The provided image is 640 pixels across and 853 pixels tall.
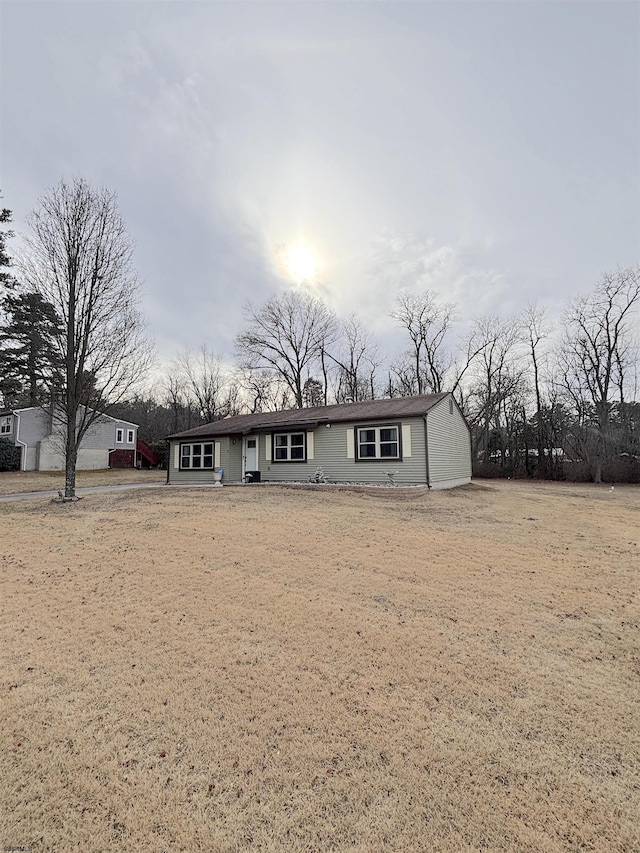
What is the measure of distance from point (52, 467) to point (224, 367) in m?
17.2

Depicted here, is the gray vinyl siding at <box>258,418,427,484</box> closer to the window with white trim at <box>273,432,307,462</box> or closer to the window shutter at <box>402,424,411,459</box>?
the window shutter at <box>402,424,411,459</box>

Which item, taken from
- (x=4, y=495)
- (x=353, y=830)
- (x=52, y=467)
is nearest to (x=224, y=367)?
(x=52, y=467)

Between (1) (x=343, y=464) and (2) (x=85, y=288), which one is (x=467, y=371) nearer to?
(1) (x=343, y=464)

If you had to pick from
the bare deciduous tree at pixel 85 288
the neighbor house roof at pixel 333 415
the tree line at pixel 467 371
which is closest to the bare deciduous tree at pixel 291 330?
the tree line at pixel 467 371

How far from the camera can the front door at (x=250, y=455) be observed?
18703mm

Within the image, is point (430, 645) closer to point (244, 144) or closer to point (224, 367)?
point (244, 144)

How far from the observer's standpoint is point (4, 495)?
15820mm

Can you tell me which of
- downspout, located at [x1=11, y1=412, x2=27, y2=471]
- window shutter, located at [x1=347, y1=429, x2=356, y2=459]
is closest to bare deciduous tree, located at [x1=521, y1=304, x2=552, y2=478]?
window shutter, located at [x1=347, y1=429, x2=356, y2=459]

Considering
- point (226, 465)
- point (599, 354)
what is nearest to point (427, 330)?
point (599, 354)

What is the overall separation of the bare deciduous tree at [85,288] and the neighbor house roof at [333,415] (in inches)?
280

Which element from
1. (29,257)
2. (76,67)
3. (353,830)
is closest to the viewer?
Answer: (353,830)

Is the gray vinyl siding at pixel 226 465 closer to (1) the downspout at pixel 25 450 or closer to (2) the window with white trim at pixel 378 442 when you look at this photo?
(2) the window with white trim at pixel 378 442

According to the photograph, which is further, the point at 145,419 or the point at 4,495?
the point at 145,419

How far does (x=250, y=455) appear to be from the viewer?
1894cm
